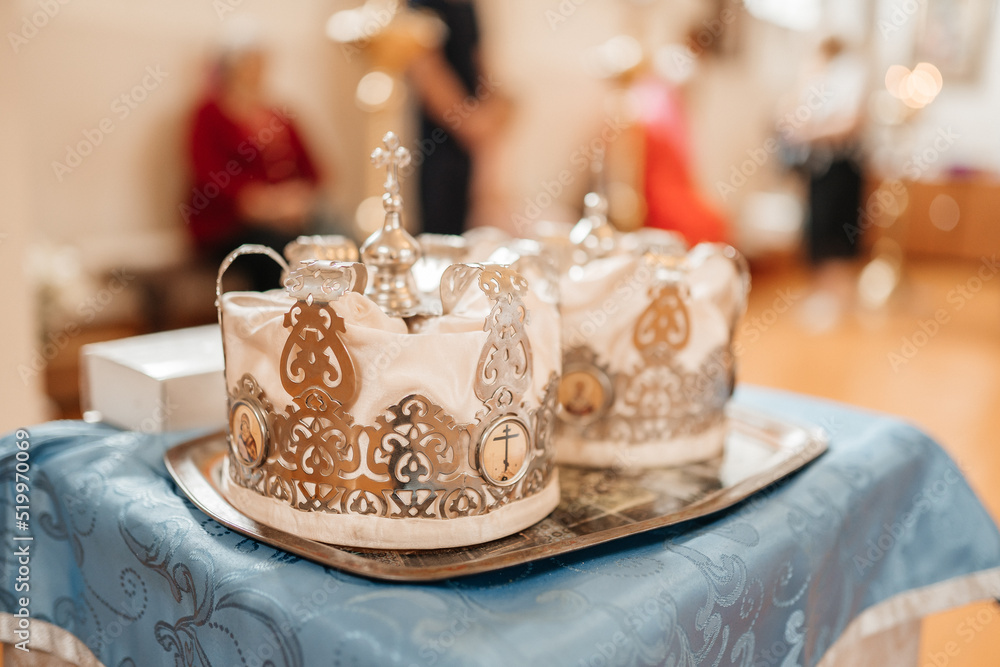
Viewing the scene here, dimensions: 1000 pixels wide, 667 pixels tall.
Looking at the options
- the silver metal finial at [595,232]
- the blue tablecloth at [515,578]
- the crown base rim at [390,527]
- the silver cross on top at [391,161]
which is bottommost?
the blue tablecloth at [515,578]

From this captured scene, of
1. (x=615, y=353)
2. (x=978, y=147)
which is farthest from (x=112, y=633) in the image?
(x=978, y=147)

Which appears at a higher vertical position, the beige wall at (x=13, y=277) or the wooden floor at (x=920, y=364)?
the beige wall at (x=13, y=277)

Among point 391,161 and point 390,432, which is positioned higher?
point 391,161

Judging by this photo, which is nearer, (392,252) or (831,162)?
(392,252)

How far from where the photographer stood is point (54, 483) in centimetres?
85

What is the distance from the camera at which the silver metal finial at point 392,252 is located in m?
0.78

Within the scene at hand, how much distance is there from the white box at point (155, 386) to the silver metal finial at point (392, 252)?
0.28 meters

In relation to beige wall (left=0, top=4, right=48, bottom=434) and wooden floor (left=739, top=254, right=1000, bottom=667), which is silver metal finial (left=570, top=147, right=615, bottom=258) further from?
beige wall (left=0, top=4, right=48, bottom=434)

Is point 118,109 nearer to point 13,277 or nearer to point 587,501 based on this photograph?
point 13,277

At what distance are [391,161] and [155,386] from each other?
42 centimetres

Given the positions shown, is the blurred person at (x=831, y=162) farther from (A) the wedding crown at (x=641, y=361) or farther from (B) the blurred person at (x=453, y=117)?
(A) the wedding crown at (x=641, y=361)

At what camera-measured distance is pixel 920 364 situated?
11.1ft

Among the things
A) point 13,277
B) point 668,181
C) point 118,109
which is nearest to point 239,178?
point 118,109

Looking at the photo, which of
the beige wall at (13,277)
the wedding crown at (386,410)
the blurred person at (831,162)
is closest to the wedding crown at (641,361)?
the wedding crown at (386,410)
